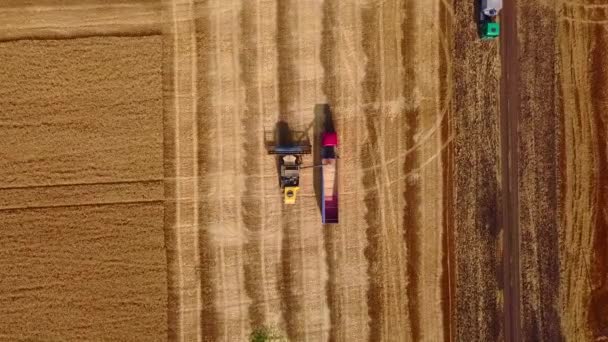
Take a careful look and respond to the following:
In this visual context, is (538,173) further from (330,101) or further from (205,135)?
(205,135)

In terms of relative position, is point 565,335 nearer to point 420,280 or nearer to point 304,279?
point 420,280

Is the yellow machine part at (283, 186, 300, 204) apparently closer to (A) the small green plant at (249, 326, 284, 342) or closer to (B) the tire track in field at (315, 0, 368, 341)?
(B) the tire track in field at (315, 0, 368, 341)

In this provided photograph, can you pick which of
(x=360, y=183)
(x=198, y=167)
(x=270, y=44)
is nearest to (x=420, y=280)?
(x=360, y=183)

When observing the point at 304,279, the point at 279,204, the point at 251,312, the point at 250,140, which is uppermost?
the point at 250,140

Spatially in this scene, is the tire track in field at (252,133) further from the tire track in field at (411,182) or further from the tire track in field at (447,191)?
the tire track in field at (447,191)

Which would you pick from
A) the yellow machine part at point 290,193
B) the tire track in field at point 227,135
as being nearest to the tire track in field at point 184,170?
the tire track in field at point 227,135

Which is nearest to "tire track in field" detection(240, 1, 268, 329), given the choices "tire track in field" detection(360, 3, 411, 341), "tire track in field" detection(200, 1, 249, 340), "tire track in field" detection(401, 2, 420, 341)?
"tire track in field" detection(200, 1, 249, 340)
